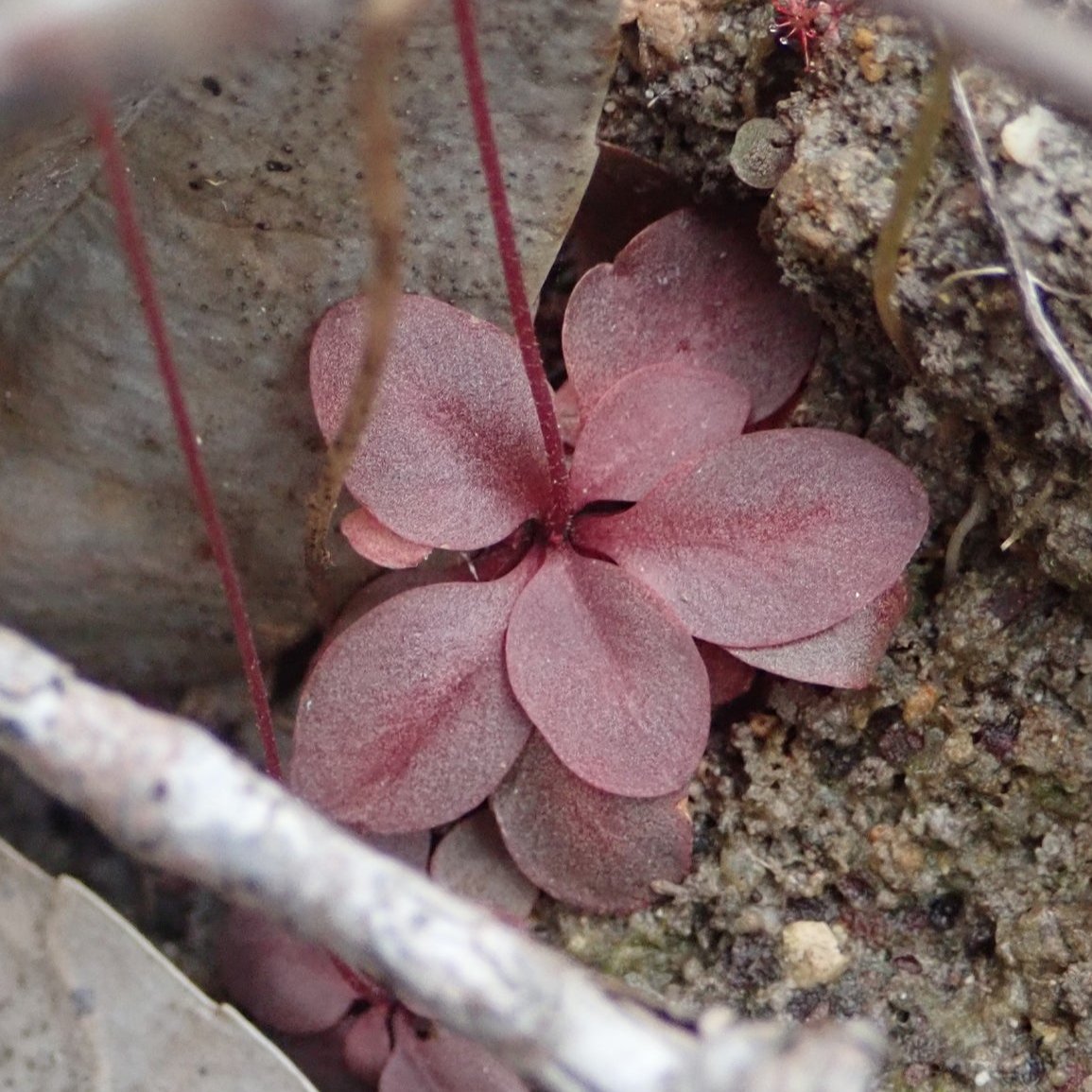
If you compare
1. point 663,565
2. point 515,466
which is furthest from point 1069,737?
point 515,466

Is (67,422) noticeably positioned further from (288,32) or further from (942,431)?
(942,431)

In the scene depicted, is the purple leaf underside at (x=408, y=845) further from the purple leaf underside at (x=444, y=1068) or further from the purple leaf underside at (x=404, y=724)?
the purple leaf underside at (x=444, y=1068)

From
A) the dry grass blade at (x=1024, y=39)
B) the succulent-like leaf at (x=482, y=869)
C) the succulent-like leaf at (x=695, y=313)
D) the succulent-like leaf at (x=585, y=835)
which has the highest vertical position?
the dry grass blade at (x=1024, y=39)

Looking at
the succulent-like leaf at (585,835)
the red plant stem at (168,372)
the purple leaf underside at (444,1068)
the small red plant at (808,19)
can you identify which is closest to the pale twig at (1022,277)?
the small red plant at (808,19)

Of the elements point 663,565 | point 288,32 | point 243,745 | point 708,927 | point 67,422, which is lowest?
point 243,745

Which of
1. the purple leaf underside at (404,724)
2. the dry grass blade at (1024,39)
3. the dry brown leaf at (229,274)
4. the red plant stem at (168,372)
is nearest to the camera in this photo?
the dry grass blade at (1024,39)

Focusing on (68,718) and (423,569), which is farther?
(423,569)

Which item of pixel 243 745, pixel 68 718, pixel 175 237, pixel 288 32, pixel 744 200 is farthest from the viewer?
pixel 243 745

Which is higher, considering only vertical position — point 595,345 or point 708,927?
point 595,345
